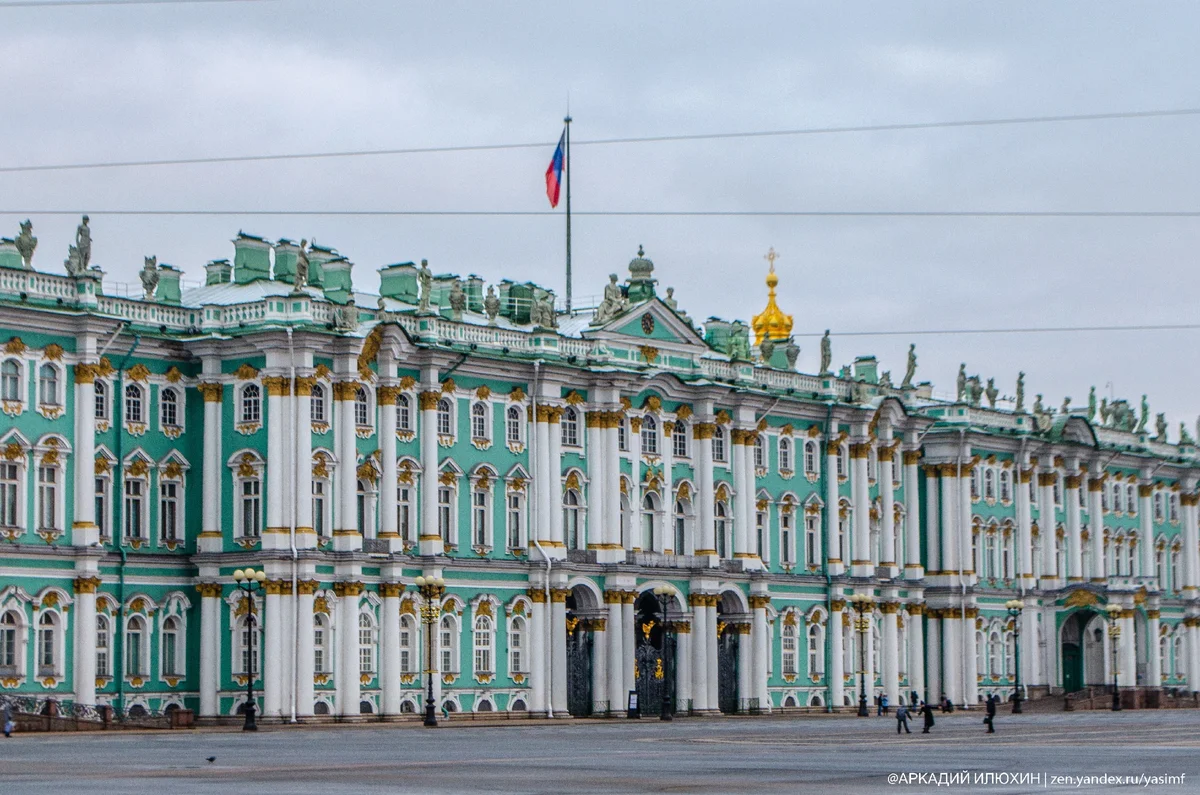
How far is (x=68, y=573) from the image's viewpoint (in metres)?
71.0

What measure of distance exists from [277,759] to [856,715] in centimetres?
5183

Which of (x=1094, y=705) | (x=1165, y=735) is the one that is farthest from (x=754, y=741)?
(x=1094, y=705)

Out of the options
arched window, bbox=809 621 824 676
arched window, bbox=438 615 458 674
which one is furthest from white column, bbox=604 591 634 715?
arched window, bbox=809 621 824 676

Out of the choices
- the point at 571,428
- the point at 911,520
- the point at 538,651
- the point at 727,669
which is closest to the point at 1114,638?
the point at 911,520

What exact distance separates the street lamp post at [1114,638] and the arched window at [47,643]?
162 ft

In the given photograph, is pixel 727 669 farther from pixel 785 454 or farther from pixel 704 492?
pixel 785 454

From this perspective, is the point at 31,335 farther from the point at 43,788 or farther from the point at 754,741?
the point at 43,788

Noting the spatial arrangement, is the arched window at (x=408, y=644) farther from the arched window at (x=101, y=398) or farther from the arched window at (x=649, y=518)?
the arched window at (x=101, y=398)

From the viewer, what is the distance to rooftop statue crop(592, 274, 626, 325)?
8731 cm

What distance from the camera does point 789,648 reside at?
308ft

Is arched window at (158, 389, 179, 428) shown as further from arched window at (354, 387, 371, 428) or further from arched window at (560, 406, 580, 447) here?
arched window at (560, 406, 580, 447)

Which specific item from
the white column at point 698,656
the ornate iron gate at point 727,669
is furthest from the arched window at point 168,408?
the ornate iron gate at point 727,669

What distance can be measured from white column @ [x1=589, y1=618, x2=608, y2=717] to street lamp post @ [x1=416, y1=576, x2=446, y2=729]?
7.62m

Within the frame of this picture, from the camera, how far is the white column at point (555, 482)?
83.5 m
